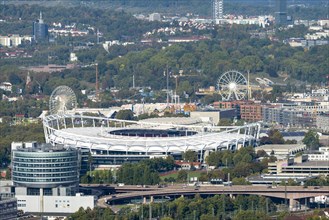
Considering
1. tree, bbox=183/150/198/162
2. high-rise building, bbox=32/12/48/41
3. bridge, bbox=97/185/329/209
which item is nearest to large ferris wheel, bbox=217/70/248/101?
tree, bbox=183/150/198/162

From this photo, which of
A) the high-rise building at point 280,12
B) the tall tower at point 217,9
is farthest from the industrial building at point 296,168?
the tall tower at point 217,9

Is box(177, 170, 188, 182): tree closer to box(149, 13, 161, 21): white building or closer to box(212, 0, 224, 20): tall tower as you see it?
box(149, 13, 161, 21): white building

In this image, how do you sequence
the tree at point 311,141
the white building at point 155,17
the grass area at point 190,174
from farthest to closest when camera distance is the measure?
the white building at point 155,17 → the tree at point 311,141 → the grass area at point 190,174

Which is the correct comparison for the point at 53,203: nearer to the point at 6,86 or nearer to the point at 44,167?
the point at 44,167

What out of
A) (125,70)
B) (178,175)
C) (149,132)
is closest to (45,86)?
(125,70)

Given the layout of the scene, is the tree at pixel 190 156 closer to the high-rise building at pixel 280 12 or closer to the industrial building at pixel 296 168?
the industrial building at pixel 296 168

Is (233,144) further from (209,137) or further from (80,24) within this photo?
(80,24)
